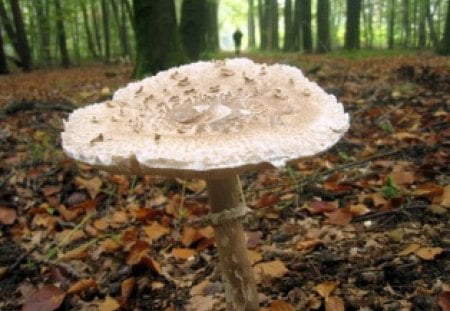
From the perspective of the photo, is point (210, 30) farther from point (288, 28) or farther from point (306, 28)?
point (306, 28)

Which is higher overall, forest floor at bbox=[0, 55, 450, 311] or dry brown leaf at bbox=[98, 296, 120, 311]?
forest floor at bbox=[0, 55, 450, 311]

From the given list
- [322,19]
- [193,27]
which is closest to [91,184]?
[193,27]

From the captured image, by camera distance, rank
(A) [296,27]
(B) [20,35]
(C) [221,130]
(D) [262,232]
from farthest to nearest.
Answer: (A) [296,27] < (B) [20,35] < (D) [262,232] < (C) [221,130]

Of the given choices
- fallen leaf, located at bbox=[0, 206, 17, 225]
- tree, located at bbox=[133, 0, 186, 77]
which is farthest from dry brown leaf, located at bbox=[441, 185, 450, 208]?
tree, located at bbox=[133, 0, 186, 77]

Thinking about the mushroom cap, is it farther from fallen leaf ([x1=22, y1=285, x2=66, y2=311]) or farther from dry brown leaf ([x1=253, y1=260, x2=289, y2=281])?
fallen leaf ([x1=22, y1=285, x2=66, y2=311])

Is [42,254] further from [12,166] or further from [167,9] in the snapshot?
[167,9]

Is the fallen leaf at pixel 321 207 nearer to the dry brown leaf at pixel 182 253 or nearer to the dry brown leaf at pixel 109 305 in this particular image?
the dry brown leaf at pixel 182 253

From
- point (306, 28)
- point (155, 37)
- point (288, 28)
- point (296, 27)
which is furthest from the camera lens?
point (288, 28)

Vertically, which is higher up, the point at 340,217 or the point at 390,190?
the point at 390,190
